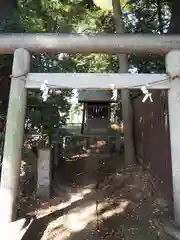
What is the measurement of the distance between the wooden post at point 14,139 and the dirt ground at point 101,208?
550 millimetres

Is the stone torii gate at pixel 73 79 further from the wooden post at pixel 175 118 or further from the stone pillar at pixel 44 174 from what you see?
the stone pillar at pixel 44 174

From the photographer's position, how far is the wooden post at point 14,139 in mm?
3842

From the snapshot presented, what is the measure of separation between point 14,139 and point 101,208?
2.63m

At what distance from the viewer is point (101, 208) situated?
5.72 meters

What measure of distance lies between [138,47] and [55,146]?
463cm

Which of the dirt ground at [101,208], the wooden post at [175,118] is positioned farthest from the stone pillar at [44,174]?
the wooden post at [175,118]

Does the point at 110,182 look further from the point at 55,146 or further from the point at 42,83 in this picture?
the point at 42,83

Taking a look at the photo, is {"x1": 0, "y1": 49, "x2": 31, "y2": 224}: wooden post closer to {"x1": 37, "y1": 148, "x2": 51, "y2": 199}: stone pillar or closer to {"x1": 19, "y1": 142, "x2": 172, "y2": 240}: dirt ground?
{"x1": 19, "y1": 142, "x2": 172, "y2": 240}: dirt ground

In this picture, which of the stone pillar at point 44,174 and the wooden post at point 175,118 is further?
the stone pillar at point 44,174

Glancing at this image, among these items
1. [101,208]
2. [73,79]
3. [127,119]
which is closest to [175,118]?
[73,79]

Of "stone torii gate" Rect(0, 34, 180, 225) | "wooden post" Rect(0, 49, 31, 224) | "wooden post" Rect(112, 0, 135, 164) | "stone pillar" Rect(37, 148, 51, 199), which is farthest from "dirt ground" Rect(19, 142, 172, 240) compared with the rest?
"stone torii gate" Rect(0, 34, 180, 225)

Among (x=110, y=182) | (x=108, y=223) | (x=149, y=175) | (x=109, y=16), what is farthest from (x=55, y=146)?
(x=109, y=16)

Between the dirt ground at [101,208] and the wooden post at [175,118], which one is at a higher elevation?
the wooden post at [175,118]

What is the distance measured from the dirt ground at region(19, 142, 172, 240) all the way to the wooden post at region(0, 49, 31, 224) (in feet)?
1.80
